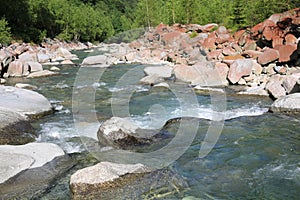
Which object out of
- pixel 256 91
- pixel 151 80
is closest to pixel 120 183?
pixel 256 91

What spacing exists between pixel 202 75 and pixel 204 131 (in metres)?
7.96

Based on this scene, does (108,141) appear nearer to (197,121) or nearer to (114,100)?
(197,121)

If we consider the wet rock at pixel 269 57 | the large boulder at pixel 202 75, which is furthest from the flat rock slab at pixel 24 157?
the wet rock at pixel 269 57

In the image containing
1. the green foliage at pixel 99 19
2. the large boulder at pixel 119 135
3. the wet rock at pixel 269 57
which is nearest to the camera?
the large boulder at pixel 119 135

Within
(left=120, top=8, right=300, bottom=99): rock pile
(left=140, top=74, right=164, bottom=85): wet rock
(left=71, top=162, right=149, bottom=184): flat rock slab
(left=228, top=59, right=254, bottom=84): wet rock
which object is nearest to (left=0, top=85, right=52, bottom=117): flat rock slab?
(left=71, top=162, right=149, bottom=184): flat rock slab

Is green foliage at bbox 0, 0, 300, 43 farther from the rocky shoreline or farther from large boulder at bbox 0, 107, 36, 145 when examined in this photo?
large boulder at bbox 0, 107, 36, 145

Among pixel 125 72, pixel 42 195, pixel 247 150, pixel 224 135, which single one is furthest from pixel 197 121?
pixel 125 72

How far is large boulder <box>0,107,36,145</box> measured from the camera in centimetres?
726

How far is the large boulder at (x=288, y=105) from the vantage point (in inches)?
379

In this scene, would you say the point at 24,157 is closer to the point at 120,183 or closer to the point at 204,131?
the point at 120,183

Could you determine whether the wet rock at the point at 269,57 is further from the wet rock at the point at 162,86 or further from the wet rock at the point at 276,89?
the wet rock at the point at 162,86

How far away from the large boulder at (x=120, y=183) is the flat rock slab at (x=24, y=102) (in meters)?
4.75

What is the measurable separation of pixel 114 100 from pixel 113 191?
7630 mm

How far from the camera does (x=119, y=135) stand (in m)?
7.28
